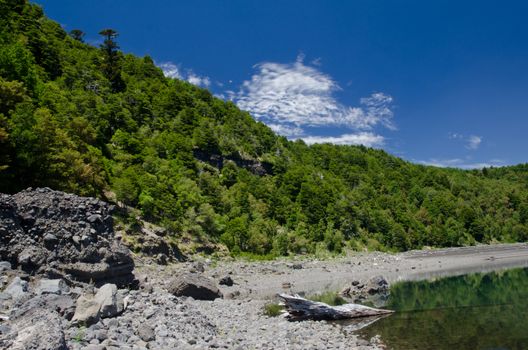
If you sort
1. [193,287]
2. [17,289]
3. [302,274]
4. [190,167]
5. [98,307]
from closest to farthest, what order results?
1. [98,307]
2. [17,289]
3. [193,287]
4. [302,274]
5. [190,167]

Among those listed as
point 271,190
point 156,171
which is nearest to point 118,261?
point 156,171

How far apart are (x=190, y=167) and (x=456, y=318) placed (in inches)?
2689

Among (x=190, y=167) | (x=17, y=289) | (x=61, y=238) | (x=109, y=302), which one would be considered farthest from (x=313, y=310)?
(x=190, y=167)

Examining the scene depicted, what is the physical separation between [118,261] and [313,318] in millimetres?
12911

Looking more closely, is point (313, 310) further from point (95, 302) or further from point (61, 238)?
point (61, 238)

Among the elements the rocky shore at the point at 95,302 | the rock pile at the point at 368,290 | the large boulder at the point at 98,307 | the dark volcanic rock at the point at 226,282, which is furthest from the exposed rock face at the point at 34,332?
the dark volcanic rock at the point at 226,282

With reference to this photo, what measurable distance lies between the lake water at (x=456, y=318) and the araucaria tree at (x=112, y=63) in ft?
279

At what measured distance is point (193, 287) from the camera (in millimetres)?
28641

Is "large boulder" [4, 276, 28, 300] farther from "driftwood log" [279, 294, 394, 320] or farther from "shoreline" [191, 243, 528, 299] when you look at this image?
"shoreline" [191, 243, 528, 299]

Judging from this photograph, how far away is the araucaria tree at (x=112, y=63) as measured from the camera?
322 feet

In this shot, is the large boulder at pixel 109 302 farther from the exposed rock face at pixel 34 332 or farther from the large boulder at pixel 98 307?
the exposed rock face at pixel 34 332

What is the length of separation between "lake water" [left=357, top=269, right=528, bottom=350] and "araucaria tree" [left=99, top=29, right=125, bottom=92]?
279 feet

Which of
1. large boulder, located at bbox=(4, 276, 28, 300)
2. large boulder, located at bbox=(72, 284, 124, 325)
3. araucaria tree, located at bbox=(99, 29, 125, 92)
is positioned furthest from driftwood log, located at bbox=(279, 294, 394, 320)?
araucaria tree, located at bbox=(99, 29, 125, 92)

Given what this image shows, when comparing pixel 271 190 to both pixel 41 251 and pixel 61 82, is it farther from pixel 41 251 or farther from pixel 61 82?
pixel 41 251
